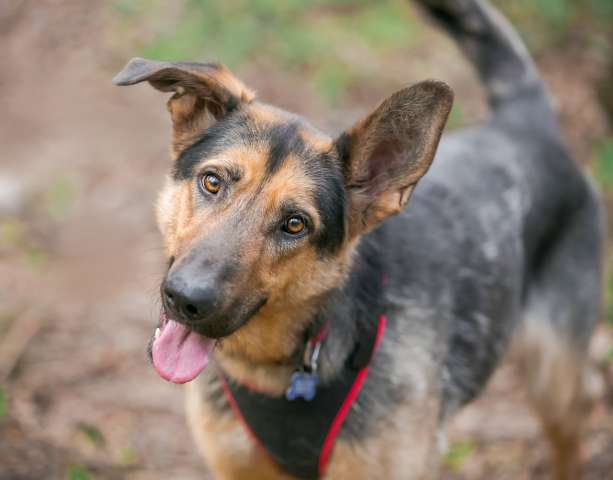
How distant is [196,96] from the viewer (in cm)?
380

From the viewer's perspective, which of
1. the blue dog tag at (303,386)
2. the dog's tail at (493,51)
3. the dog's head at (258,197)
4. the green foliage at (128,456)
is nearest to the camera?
the dog's head at (258,197)

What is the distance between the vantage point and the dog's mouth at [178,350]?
329 centimetres

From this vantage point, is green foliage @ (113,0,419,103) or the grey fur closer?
the grey fur

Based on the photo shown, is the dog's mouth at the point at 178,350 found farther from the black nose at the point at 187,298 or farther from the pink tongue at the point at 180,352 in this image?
the black nose at the point at 187,298

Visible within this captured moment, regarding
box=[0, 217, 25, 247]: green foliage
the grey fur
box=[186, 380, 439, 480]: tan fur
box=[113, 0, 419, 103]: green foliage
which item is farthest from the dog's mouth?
box=[113, 0, 419, 103]: green foliage

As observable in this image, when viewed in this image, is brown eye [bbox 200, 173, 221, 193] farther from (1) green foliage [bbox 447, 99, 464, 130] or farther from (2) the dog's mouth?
(1) green foliage [bbox 447, 99, 464, 130]

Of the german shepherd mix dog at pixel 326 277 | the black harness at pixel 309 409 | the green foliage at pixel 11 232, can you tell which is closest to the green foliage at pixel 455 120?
the german shepherd mix dog at pixel 326 277

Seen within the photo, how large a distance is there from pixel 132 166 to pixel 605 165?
5.07 m

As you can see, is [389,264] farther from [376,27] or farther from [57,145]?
[376,27]

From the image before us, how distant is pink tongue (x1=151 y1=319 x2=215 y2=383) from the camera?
10.8ft

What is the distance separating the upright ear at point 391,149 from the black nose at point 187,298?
96cm

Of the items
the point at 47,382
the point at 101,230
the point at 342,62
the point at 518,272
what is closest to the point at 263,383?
the point at 518,272

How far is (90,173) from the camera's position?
854 cm

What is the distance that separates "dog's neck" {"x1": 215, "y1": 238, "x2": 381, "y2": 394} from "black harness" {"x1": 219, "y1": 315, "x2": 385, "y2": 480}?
Answer: 48mm
